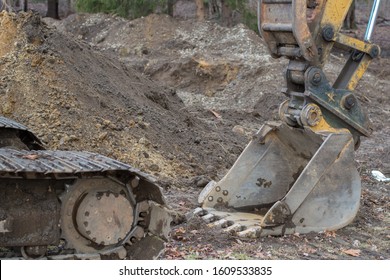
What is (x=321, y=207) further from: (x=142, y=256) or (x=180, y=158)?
(x=180, y=158)

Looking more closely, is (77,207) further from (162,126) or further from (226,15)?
(226,15)

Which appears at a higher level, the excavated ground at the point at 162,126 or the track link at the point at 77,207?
the track link at the point at 77,207

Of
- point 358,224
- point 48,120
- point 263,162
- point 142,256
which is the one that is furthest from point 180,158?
point 142,256

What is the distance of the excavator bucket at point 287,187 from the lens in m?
6.33

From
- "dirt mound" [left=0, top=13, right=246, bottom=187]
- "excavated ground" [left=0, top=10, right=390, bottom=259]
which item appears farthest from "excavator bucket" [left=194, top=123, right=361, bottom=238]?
"dirt mound" [left=0, top=13, right=246, bottom=187]

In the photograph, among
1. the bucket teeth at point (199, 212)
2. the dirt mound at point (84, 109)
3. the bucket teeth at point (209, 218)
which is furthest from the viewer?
the dirt mound at point (84, 109)

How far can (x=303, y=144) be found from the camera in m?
7.15

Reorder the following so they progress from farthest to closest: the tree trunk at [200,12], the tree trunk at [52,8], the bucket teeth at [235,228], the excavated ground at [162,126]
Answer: the tree trunk at [52,8], the tree trunk at [200,12], the bucket teeth at [235,228], the excavated ground at [162,126]

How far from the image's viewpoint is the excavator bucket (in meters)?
6.33

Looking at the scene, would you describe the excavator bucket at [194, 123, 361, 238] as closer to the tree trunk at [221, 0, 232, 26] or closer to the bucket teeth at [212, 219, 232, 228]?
the bucket teeth at [212, 219, 232, 228]

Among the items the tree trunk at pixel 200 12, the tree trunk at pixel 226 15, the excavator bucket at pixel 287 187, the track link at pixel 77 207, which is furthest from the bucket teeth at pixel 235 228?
the tree trunk at pixel 226 15

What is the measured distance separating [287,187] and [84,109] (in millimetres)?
2913

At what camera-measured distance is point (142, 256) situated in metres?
5.25

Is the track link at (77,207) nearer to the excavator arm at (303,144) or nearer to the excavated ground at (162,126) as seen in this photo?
the excavated ground at (162,126)
